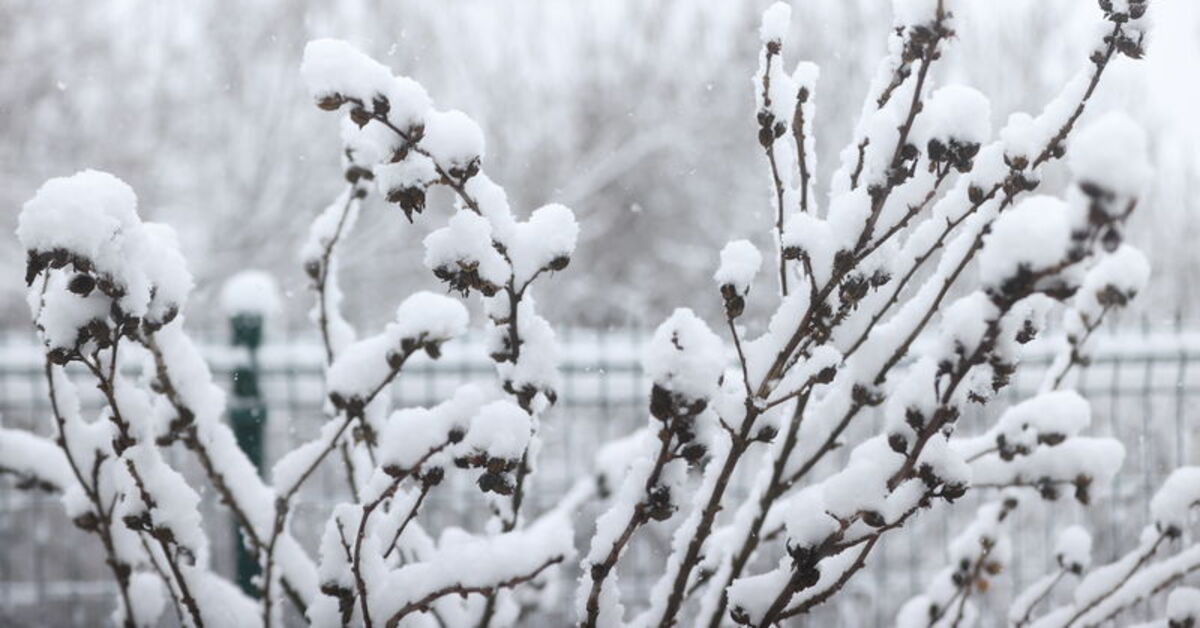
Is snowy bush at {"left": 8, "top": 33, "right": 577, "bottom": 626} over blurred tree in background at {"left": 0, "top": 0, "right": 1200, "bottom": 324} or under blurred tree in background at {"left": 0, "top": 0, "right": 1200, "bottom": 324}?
under

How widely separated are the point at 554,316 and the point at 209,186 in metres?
3.56

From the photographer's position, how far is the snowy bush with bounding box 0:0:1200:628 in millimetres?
945

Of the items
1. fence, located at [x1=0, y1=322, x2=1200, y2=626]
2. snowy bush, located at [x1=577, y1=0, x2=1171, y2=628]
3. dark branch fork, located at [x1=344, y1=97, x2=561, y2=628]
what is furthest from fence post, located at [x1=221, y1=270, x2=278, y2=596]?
snowy bush, located at [x1=577, y1=0, x2=1171, y2=628]

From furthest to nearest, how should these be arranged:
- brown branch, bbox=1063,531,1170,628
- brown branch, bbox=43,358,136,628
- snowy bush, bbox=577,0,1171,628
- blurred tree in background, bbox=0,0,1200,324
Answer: blurred tree in background, bbox=0,0,1200,324 < brown branch, bbox=1063,531,1170,628 < brown branch, bbox=43,358,136,628 < snowy bush, bbox=577,0,1171,628

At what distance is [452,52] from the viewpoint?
1071 centimetres

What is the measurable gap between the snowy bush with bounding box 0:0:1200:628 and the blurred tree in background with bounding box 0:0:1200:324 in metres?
6.78

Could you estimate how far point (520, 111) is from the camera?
37.4 ft

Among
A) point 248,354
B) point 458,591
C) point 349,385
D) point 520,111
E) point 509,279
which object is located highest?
point 520,111

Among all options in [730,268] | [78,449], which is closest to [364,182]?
[78,449]

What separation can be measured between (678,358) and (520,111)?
35.3 feet

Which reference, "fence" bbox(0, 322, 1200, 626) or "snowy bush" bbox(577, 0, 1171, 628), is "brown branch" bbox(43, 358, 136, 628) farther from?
"fence" bbox(0, 322, 1200, 626)

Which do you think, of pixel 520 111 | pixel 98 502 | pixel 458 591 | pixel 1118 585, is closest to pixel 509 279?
pixel 458 591

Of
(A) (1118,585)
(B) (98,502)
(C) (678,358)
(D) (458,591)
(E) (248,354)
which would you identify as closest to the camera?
(C) (678,358)

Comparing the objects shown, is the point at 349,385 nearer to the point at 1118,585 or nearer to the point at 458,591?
the point at 458,591
